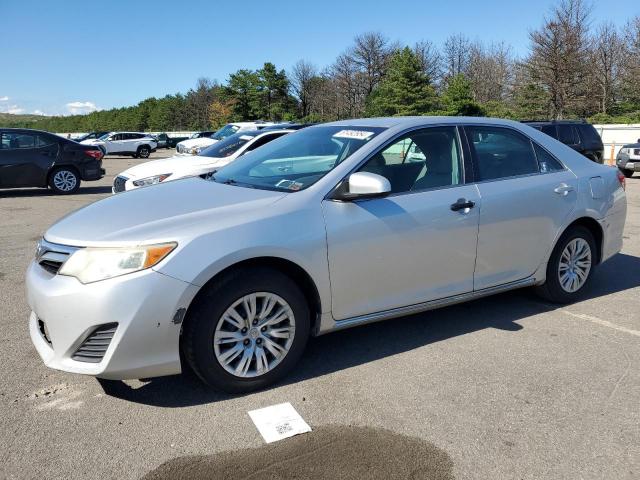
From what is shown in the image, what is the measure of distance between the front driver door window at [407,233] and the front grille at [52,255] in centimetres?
152

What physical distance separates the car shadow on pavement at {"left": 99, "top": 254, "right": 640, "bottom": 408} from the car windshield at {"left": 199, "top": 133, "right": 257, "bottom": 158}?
5725mm

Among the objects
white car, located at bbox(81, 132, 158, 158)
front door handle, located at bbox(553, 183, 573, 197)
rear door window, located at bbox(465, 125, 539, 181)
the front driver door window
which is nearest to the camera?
the front driver door window

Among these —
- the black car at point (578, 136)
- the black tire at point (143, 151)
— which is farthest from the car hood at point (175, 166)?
the black tire at point (143, 151)

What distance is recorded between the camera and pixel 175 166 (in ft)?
29.1

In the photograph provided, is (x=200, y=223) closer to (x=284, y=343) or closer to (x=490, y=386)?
(x=284, y=343)

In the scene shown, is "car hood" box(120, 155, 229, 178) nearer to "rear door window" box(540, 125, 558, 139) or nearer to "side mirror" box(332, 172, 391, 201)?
"side mirror" box(332, 172, 391, 201)

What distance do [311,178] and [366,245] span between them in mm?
589

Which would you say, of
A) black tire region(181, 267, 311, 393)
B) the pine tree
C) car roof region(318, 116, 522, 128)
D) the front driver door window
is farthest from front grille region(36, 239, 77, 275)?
the pine tree

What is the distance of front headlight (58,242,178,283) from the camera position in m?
2.96

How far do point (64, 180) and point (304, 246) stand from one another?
1158cm

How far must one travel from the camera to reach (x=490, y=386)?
3465 mm

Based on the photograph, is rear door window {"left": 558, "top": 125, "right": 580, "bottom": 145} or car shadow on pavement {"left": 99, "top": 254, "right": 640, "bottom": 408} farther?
rear door window {"left": 558, "top": 125, "right": 580, "bottom": 145}

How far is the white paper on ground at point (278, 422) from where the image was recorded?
2939mm

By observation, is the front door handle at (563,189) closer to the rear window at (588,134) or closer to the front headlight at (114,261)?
the front headlight at (114,261)
